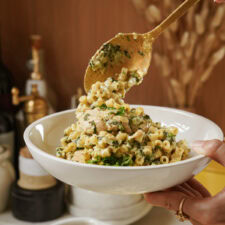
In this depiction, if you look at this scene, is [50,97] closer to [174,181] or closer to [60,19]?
[60,19]

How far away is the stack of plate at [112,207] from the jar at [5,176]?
25 centimetres

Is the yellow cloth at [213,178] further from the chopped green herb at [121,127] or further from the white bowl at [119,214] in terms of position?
the chopped green herb at [121,127]

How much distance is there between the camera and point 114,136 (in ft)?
2.58

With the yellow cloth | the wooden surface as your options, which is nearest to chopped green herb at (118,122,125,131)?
the yellow cloth

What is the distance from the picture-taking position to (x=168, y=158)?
0.80m

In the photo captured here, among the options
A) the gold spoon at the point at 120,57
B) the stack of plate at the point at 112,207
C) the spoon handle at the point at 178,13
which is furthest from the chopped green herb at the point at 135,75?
the stack of plate at the point at 112,207

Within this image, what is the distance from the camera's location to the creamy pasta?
2.47 feet

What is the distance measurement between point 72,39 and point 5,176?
0.70 m

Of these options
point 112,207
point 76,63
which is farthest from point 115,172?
point 76,63

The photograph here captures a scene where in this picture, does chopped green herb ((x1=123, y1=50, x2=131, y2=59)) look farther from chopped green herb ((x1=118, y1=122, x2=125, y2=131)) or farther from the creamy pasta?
chopped green herb ((x1=118, y1=122, x2=125, y2=131))

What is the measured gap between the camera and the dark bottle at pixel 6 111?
1.50 metres

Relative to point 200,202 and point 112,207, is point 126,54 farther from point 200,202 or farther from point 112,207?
point 112,207

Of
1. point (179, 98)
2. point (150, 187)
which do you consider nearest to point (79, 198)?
point (179, 98)

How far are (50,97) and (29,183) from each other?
54 cm
